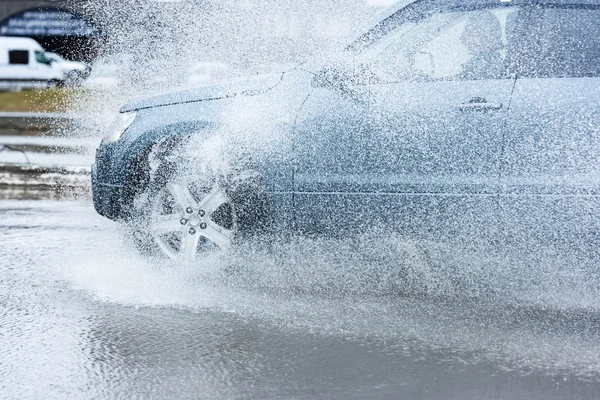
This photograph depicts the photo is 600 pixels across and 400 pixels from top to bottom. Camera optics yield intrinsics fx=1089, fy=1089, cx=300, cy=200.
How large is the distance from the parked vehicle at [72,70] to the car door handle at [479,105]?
99.9 feet

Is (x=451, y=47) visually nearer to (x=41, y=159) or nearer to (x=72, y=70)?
(x=41, y=159)

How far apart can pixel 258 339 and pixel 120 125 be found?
2297 millimetres

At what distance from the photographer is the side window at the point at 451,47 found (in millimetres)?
6227

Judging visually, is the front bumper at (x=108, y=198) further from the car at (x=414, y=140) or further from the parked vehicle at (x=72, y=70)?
the parked vehicle at (x=72, y=70)

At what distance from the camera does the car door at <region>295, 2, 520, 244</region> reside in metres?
6.06

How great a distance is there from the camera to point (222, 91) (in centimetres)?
662

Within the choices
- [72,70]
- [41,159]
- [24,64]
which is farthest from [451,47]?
[24,64]

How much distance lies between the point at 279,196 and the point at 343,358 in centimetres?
158

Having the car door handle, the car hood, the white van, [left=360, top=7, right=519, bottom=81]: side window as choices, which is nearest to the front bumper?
the car hood

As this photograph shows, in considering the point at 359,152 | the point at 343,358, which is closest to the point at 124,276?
the point at 359,152

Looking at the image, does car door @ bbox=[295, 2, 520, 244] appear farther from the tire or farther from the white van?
the white van

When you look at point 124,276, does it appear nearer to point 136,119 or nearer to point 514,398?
point 136,119

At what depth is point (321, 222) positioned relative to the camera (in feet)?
20.8

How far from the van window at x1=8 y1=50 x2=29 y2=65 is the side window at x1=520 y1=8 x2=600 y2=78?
123 feet
